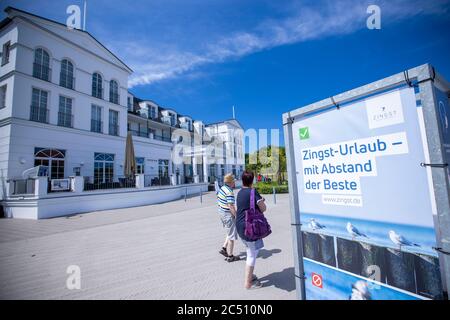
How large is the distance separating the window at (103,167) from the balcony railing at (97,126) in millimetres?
2010

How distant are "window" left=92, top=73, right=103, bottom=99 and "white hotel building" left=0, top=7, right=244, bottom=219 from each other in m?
0.08

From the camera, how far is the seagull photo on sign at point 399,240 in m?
1.59

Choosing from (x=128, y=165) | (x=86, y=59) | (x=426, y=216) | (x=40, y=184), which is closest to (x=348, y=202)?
(x=426, y=216)

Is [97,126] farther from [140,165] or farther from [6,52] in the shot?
[6,52]

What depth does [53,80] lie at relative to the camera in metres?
14.2

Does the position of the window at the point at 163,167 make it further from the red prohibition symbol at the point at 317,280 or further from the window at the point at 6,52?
the red prohibition symbol at the point at 317,280

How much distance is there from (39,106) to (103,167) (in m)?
5.67

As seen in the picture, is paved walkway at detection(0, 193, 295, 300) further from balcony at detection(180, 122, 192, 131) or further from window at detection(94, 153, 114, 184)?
balcony at detection(180, 122, 192, 131)

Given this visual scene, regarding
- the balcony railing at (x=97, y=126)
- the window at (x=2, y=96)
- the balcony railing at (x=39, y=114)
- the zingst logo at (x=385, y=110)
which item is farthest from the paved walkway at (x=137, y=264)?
the balcony railing at (x=97, y=126)

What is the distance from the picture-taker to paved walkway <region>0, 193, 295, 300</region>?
316 cm

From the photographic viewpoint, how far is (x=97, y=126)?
16906 mm

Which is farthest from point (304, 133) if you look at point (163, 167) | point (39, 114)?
point (163, 167)

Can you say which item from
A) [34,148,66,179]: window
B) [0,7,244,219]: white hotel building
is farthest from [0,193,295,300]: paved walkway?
[34,148,66,179]: window
